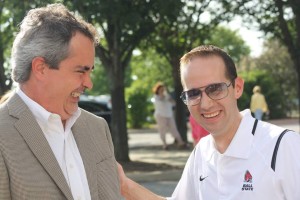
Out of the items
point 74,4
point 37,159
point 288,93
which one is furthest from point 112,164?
point 288,93

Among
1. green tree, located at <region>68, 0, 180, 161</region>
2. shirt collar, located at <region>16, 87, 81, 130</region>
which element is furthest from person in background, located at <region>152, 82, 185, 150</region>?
shirt collar, located at <region>16, 87, 81, 130</region>

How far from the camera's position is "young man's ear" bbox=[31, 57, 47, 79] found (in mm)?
2438

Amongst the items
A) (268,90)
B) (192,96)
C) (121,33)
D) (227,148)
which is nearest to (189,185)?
(227,148)

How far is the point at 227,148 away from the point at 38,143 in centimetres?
110

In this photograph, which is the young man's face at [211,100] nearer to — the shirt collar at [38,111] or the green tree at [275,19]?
the shirt collar at [38,111]

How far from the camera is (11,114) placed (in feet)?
7.82

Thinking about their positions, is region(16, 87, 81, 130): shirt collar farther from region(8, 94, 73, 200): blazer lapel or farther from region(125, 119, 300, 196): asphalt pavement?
region(125, 119, 300, 196): asphalt pavement

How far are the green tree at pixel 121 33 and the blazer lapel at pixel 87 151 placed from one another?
312 inches

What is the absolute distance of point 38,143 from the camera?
2.36 meters

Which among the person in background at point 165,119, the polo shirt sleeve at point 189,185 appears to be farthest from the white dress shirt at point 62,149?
the person in background at point 165,119

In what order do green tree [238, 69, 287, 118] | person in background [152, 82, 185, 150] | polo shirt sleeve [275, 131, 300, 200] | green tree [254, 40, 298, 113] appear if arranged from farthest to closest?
green tree [254, 40, 298, 113]
green tree [238, 69, 287, 118]
person in background [152, 82, 185, 150]
polo shirt sleeve [275, 131, 300, 200]

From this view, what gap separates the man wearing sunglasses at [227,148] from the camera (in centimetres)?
284

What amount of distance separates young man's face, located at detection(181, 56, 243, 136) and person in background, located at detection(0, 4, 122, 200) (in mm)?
744

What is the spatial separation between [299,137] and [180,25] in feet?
41.1
